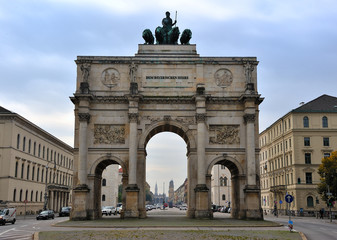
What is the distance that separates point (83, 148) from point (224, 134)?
1270 cm

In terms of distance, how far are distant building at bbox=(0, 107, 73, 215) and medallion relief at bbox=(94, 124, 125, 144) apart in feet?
54.4

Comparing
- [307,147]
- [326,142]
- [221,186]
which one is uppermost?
[326,142]

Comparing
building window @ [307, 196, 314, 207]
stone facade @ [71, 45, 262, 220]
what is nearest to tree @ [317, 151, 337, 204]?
building window @ [307, 196, 314, 207]

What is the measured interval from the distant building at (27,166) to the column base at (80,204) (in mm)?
15382

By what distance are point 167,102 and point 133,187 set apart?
8.26 meters

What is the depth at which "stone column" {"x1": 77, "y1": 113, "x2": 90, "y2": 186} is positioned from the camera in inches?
1442

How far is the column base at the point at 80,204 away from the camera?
1399 inches

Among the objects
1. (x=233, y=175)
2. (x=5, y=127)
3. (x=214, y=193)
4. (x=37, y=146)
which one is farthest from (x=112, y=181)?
(x=233, y=175)

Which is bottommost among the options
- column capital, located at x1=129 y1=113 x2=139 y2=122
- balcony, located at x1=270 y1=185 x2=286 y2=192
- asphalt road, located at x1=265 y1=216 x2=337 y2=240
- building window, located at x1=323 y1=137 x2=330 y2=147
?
asphalt road, located at x1=265 y1=216 x2=337 y2=240

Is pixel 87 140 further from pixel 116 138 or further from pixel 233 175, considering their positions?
pixel 233 175

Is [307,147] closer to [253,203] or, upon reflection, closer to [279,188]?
[279,188]

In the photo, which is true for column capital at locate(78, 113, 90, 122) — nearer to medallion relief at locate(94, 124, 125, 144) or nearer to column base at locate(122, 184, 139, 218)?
medallion relief at locate(94, 124, 125, 144)

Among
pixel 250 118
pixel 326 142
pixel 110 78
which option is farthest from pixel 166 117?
pixel 326 142

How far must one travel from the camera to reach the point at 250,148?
37.0m
